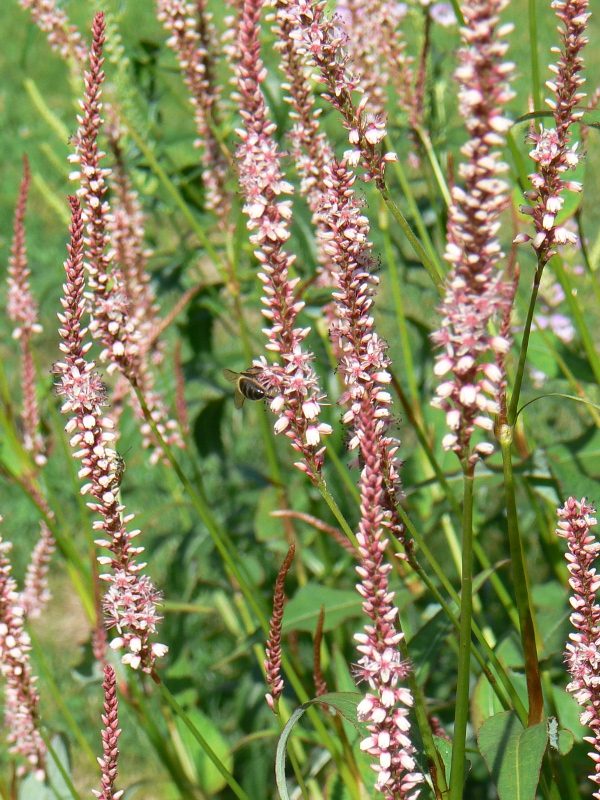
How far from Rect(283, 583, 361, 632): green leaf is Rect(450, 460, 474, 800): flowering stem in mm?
1064

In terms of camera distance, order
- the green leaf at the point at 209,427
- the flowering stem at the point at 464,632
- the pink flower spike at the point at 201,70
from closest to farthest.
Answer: the flowering stem at the point at 464,632 < the pink flower spike at the point at 201,70 < the green leaf at the point at 209,427

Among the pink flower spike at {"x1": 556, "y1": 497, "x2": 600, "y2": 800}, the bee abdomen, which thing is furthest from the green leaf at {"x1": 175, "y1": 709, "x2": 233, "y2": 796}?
the pink flower spike at {"x1": 556, "y1": 497, "x2": 600, "y2": 800}

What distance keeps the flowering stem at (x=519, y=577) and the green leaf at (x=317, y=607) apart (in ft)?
2.82

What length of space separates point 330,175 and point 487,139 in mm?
506

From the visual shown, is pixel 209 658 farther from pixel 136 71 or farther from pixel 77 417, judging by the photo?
pixel 77 417

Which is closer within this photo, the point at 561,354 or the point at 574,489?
the point at 574,489

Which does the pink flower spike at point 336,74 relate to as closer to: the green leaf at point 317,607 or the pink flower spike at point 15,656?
the pink flower spike at point 15,656

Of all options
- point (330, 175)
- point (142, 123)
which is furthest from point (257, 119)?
point (142, 123)

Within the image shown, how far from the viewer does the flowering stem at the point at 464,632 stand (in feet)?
4.22

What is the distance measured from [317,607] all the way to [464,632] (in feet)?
4.24

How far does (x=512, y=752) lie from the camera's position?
5.32 ft

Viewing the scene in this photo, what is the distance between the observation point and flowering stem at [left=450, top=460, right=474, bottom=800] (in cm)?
129

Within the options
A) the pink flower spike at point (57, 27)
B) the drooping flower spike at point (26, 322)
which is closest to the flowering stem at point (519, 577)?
the drooping flower spike at point (26, 322)

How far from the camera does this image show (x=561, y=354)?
2.89 meters
